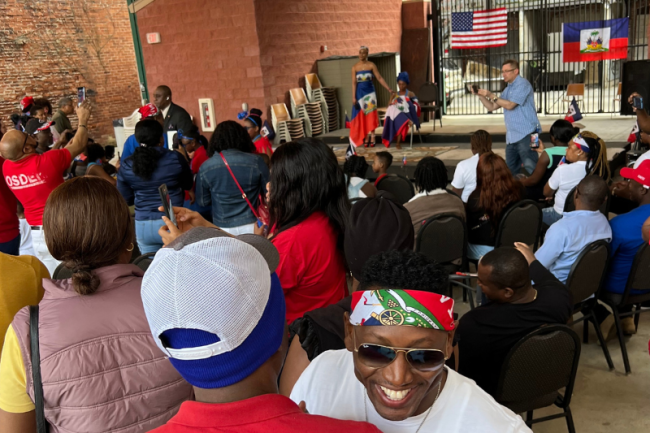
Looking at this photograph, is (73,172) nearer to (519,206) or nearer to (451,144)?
(519,206)

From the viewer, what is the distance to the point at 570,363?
2443mm

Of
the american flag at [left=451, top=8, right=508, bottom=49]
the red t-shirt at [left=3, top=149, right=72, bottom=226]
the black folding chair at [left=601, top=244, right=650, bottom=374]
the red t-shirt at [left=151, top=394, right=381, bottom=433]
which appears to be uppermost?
the american flag at [left=451, top=8, right=508, bottom=49]

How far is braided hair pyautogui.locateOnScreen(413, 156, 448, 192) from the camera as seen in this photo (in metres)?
4.00

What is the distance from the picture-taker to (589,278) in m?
3.30

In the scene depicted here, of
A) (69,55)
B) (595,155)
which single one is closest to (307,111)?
(69,55)

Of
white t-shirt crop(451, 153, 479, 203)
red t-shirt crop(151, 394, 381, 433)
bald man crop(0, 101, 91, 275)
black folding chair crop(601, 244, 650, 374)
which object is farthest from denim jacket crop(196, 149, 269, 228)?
red t-shirt crop(151, 394, 381, 433)

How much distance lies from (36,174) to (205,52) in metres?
8.35

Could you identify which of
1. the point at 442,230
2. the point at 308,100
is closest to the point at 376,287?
the point at 442,230

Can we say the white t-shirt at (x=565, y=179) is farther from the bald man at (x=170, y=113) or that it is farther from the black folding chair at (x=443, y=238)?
the bald man at (x=170, y=113)

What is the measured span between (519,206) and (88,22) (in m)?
13.5

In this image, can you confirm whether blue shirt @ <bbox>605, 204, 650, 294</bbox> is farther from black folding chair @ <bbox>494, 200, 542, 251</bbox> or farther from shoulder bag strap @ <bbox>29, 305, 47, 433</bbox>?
shoulder bag strap @ <bbox>29, 305, 47, 433</bbox>

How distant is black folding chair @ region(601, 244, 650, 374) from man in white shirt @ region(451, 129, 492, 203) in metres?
1.57

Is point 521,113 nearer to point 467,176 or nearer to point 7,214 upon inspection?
point 467,176

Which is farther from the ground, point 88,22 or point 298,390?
point 88,22
